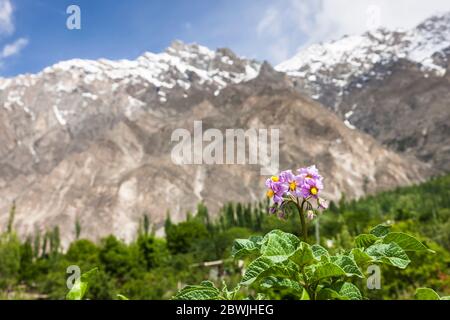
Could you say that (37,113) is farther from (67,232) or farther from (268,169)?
(268,169)

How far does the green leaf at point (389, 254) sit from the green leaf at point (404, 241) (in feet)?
0.10

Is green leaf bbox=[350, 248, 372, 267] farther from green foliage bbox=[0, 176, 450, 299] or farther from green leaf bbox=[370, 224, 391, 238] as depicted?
green leaf bbox=[370, 224, 391, 238]

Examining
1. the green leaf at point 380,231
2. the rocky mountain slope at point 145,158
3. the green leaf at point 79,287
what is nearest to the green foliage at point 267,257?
the green leaf at point 380,231

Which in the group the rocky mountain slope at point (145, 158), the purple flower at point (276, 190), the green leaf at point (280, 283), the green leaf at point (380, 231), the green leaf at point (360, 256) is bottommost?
the green leaf at point (280, 283)

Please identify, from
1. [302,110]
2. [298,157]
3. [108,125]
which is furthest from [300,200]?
[108,125]

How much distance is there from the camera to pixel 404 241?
4.25ft

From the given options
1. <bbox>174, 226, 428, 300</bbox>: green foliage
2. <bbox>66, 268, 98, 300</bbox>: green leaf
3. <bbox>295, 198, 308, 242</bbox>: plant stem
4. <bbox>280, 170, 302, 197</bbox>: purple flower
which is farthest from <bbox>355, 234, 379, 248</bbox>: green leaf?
<bbox>66, 268, 98, 300</bbox>: green leaf

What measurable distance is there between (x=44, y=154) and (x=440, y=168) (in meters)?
133

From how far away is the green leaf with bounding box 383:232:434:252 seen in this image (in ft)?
4.13

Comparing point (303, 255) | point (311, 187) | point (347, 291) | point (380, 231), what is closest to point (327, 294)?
point (347, 291)

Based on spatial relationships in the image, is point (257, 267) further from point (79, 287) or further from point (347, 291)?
point (79, 287)

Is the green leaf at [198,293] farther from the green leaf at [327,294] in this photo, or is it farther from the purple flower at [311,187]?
the purple flower at [311,187]

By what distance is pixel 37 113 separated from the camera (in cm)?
19275

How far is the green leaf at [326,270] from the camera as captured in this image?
45.1 inches
